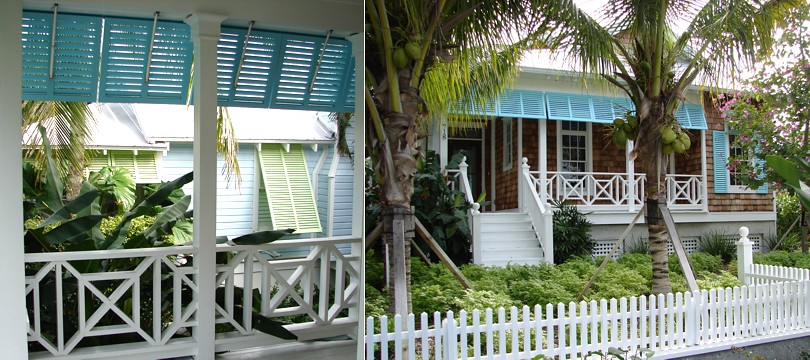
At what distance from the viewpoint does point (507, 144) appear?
1349mm

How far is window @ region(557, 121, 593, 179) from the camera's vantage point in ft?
4.30

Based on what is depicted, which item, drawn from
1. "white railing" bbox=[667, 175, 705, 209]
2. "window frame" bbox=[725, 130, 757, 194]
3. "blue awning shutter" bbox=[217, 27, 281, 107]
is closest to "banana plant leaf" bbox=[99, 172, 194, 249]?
"blue awning shutter" bbox=[217, 27, 281, 107]

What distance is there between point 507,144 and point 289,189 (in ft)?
6.32

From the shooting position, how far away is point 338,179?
177 centimetres

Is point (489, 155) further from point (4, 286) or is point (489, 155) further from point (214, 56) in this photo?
point (4, 286)

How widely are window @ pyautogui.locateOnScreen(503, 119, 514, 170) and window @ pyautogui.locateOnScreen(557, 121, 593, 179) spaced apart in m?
0.11

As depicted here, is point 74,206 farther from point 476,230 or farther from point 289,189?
point 476,230

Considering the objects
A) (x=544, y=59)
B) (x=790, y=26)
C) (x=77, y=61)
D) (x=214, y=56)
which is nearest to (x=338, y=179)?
(x=214, y=56)

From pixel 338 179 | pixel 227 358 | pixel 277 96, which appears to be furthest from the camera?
pixel 277 96

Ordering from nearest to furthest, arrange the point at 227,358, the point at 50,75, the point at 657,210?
1. the point at 657,210
2. the point at 227,358
3. the point at 50,75

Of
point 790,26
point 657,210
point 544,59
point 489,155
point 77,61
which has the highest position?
point 77,61

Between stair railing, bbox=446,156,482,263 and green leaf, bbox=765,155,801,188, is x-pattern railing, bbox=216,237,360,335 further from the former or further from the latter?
green leaf, bbox=765,155,801,188

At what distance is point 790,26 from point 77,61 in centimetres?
262

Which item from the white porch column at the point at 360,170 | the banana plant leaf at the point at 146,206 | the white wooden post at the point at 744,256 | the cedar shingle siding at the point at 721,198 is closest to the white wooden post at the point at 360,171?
the white porch column at the point at 360,170
